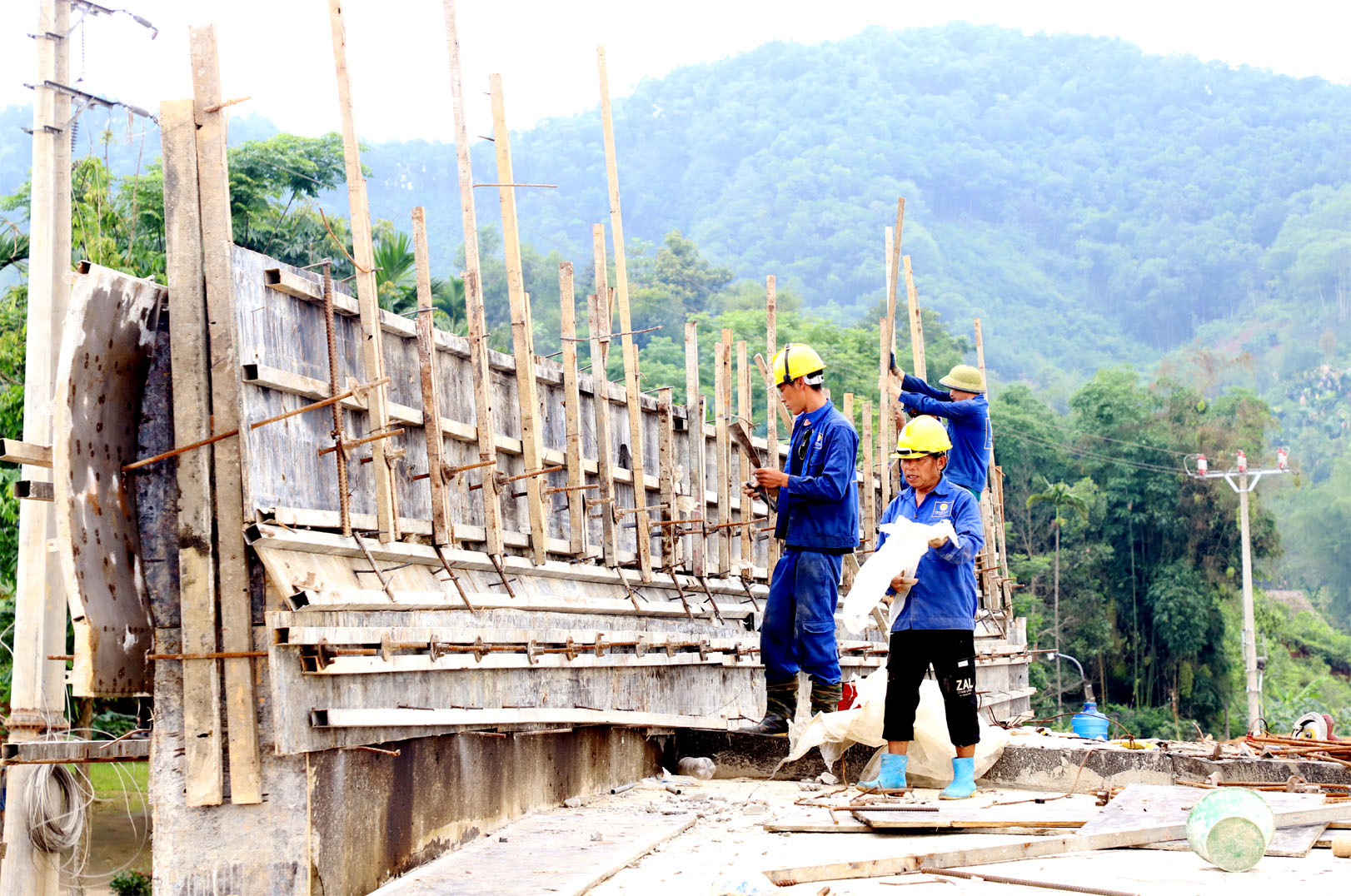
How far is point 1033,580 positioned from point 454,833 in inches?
1519

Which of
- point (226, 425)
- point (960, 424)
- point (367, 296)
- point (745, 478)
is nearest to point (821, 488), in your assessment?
point (960, 424)

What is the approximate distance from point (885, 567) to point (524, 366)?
2.62 metres

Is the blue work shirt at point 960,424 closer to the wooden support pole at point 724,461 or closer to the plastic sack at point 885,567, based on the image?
the plastic sack at point 885,567

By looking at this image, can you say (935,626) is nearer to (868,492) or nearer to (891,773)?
(891,773)

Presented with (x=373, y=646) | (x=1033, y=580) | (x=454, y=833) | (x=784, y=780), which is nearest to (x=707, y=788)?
(x=784, y=780)

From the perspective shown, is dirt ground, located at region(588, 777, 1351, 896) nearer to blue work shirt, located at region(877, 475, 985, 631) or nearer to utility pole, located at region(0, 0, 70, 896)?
blue work shirt, located at region(877, 475, 985, 631)

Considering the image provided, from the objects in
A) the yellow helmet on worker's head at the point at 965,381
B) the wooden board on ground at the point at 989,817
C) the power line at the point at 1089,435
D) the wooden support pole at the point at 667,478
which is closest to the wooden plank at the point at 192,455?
the wooden board on ground at the point at 989,817

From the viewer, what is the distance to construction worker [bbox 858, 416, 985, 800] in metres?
6.30

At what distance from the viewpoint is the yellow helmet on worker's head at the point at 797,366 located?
7.07 metres

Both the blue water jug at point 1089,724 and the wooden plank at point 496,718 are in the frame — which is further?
the blue water jug at point 1089,724

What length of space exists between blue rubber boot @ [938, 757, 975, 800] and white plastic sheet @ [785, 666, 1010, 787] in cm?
35

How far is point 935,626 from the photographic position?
629 cm

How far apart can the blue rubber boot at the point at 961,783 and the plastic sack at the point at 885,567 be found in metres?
0.85

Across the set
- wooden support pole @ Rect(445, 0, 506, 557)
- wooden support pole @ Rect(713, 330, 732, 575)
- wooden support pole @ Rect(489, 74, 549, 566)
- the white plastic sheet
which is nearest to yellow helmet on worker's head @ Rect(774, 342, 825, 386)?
wooden support pole @ Rect(489, 74, 549, 566)
